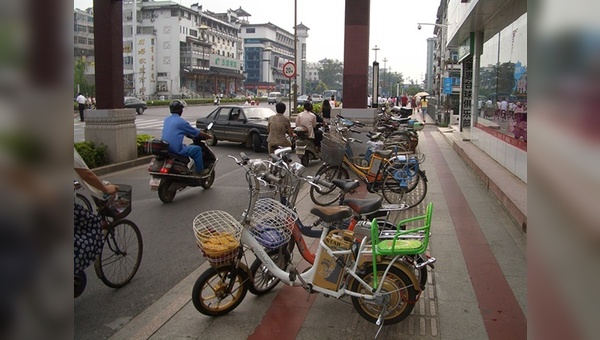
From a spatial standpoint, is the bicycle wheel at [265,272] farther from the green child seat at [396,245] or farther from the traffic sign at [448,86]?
the traffic sign at [448,86]

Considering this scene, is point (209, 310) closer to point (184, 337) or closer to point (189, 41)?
point (184, 337)

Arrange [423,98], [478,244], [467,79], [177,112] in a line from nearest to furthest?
1. [478,244]
2. [177,112]
3. [467,79]
4. [423,98]

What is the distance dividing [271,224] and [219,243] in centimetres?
53

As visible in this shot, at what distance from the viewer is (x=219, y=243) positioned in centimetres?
394

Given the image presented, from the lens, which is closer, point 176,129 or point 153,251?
point 153,251

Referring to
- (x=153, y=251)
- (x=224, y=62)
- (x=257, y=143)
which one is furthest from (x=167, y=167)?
(x=224, y=62)

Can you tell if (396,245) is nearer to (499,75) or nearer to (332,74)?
(499,75)

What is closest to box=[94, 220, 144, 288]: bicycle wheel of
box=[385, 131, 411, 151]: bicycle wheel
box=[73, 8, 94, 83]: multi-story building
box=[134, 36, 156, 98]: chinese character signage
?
box=[73, 8, 94, 83]: multi-story building

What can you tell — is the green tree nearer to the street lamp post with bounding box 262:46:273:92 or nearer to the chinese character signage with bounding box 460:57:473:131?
the street lamp post with bounding box 262:46:273:92
